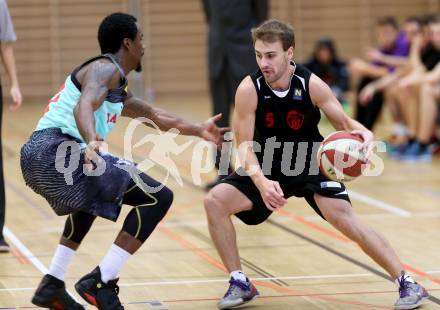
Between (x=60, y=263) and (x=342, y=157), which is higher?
(x=342, y=157)

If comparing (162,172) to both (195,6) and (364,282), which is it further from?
(195,6)

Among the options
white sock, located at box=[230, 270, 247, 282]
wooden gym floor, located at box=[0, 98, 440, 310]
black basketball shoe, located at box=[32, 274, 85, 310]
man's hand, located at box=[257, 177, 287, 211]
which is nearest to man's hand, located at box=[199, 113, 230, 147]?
man's hand, located at box=[257, 177, 287, 211]

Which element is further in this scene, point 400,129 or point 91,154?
point 400,129

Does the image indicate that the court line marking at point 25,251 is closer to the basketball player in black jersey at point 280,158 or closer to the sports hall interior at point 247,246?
the sports hall interior at point 247,246

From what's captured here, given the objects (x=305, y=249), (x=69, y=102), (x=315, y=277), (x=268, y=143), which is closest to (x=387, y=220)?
(x=305, y=249)

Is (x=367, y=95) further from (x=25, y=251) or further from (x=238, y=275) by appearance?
(x=238, y=275)

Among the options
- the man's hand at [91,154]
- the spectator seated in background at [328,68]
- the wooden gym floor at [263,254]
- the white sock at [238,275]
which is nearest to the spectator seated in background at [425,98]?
the wooden gym floor at [263,254]

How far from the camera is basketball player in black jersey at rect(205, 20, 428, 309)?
518 centimetres

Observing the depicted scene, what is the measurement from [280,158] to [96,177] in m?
1.11

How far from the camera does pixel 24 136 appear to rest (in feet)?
43.4

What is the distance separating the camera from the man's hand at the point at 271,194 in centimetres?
495

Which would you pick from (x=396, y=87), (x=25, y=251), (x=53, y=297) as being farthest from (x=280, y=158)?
(x=396, y=87)

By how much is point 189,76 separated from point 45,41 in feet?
9.41

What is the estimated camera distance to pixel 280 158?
17.6 feet
